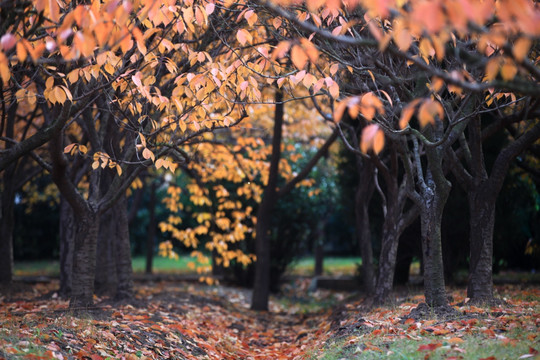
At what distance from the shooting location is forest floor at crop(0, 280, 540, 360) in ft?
A: 14.3

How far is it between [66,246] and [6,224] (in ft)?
6.17

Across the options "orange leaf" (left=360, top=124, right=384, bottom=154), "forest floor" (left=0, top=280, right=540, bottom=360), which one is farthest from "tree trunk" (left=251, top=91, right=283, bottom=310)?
"orange leaf" (left=360, top=124, right=384, bottom=154)

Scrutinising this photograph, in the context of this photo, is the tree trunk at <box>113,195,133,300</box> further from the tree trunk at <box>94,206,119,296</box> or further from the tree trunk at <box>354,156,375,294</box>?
the tree trunk at <box>354,156,375,294</box>

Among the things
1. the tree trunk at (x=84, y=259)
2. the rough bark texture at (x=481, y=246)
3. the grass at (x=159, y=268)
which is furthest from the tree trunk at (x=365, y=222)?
the grass at (x=159, y=268)

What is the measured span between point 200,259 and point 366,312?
317 cm

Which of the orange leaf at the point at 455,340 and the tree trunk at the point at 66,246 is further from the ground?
the tree trunk at the point at 66,246

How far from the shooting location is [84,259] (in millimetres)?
7008

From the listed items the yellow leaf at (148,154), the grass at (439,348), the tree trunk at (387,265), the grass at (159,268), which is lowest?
the grass at (159,268)

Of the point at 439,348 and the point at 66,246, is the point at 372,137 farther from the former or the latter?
the point at 66,246

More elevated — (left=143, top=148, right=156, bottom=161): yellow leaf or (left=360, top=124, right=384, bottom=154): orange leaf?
(left=143, top=148, right=156, bottom=161): yellow leaf

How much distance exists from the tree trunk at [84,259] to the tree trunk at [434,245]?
4.53 m

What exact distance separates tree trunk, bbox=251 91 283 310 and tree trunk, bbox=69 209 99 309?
13.9 ft

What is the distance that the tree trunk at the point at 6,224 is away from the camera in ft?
33.1

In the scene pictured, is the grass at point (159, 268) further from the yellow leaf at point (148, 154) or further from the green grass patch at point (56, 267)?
the yellow leaf at point (148, 154)
